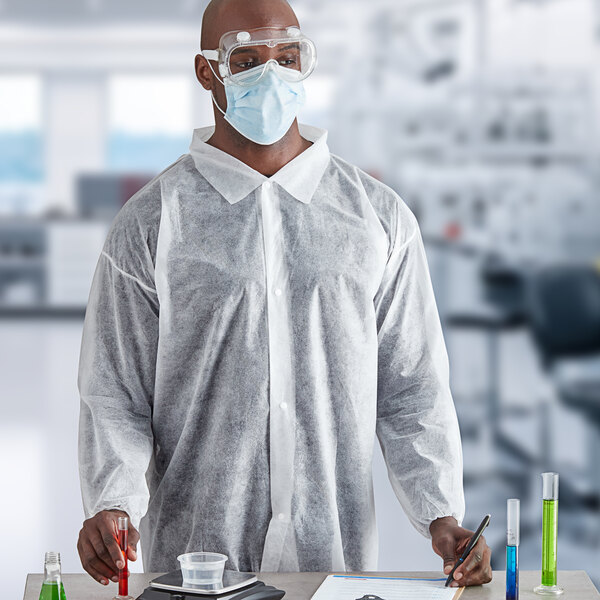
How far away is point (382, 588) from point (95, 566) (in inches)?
15.0

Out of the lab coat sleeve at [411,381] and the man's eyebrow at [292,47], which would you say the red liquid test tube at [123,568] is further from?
the man's eyebrow at [292,47]

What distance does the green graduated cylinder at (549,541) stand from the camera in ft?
4.05

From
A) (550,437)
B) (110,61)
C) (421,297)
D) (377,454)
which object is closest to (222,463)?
(421,297)

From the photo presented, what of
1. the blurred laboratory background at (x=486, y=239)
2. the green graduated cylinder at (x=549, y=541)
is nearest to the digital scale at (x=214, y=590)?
the green graduated cylinder at (x=549, y=541)

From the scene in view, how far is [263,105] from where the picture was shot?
4.77ft

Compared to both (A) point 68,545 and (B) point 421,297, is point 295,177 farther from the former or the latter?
(A) point 68,545

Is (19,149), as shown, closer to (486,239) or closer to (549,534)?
(486,239)

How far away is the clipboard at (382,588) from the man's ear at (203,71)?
794mm

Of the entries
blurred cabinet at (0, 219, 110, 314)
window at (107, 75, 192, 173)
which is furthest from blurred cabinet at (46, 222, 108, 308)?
window at (107, 75, 192, 173)

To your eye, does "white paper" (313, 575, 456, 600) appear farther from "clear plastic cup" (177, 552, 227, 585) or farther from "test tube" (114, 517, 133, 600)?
"test tube" (114, 517, 133, 600)

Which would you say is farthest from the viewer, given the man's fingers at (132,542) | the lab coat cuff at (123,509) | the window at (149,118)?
the window at (149,118)

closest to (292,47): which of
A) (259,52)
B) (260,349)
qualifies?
(259,52)

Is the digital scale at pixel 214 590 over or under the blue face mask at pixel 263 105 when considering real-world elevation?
under

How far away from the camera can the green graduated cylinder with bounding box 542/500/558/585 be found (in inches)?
48.6
